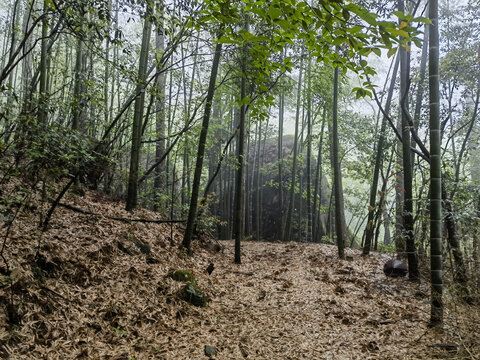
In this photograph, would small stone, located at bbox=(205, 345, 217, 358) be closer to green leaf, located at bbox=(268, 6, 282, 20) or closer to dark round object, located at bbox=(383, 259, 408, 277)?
green leaf, located at bbox=(268, 6, 282, 20)

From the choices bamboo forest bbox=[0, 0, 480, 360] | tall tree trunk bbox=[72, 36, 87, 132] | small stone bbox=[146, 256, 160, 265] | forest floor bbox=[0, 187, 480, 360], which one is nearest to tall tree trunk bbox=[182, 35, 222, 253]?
bamboo forest bbox=[0, 0, 480, 360]

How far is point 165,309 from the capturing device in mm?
3119

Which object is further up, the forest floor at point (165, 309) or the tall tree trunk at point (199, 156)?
the tall tree trunk at point (199, 156)

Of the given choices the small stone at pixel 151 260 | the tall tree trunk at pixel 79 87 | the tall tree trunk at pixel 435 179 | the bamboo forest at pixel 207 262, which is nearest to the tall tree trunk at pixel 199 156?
the bamboo forest at pixel 207 262

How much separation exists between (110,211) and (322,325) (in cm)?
384

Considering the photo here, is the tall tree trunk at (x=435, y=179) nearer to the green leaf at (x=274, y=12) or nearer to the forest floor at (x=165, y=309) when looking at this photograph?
the forest floor at (x=165, y=309)

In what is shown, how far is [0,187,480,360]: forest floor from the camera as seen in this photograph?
7.41ft

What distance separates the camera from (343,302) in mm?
3854

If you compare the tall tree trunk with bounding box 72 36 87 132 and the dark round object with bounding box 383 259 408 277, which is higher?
the tall tree trunk with bounding box 72 36 87 132

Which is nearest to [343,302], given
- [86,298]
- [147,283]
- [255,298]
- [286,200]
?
[255,298]

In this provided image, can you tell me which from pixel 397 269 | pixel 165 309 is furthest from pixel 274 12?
pixel 397 269

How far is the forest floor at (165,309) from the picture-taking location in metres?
2.26

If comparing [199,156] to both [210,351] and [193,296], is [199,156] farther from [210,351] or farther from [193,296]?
Result: [210,351]

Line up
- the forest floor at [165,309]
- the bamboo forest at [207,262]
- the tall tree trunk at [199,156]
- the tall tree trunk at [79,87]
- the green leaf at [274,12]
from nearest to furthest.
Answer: the green leaf at [274,12]
the bamboo forest at [207,262]
the forest floor at [165,309]
the tall tree trunk at [199,156]
the tall tree trunk at [79,87]
